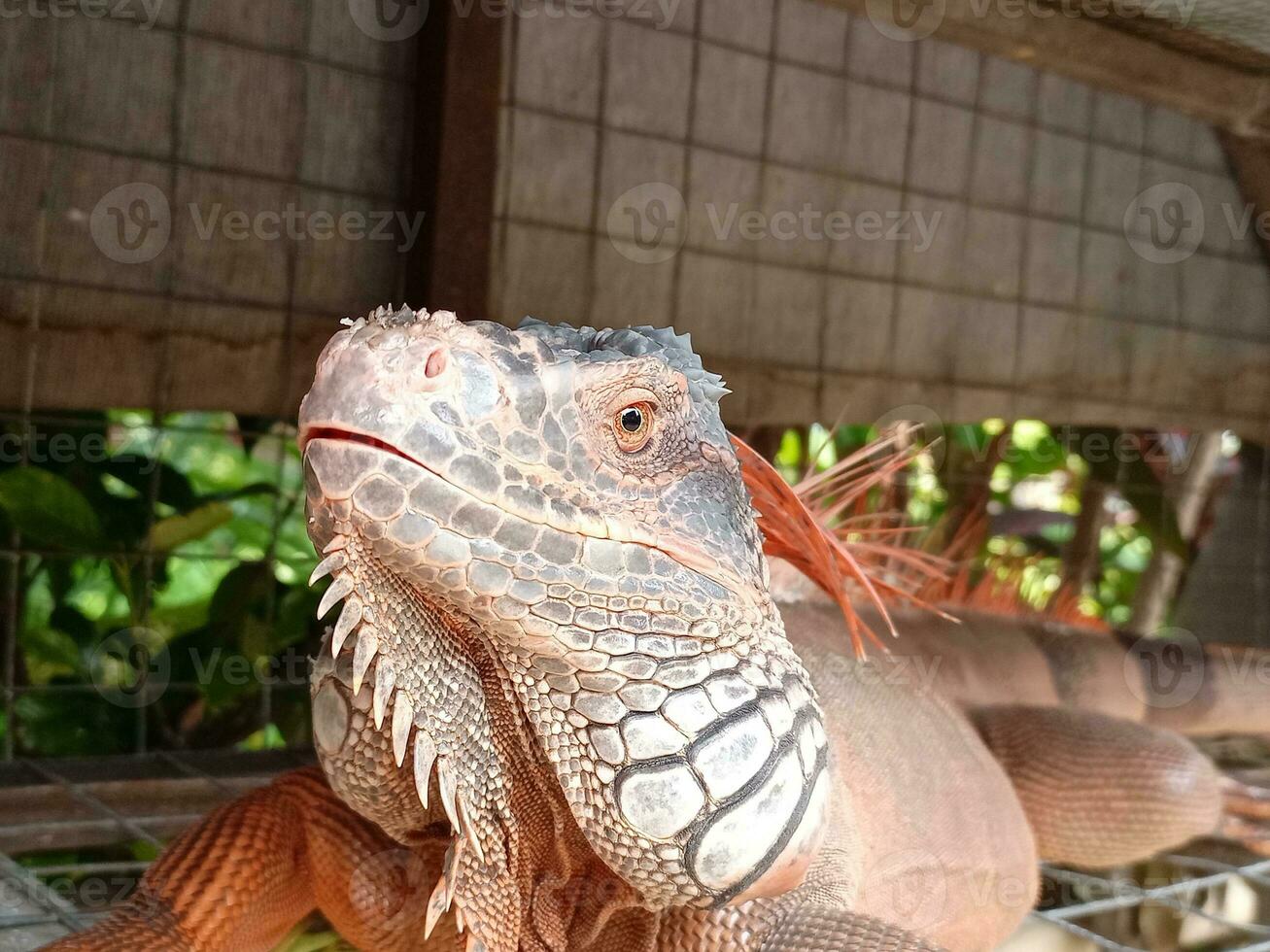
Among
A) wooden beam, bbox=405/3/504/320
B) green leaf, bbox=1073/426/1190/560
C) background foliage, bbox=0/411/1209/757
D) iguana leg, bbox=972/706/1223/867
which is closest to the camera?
iguana leg, bbox=972/706/1223/867

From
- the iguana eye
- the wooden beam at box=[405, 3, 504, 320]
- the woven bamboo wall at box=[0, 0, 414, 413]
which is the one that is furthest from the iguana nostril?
the woven bamboo wall at box=[0, 0, 414, 413]

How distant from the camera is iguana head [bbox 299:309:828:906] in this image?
1034mm

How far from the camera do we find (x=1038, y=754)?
260 cm

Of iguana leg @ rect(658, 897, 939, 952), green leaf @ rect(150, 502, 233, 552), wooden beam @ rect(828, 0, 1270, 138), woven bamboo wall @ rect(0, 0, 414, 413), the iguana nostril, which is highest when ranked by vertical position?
wooden beam @ rect(828, 0, 1270, 138)

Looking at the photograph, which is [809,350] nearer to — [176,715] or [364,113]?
[364,113]

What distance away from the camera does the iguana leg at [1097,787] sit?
8.46 feet

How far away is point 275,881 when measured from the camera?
1664 mm

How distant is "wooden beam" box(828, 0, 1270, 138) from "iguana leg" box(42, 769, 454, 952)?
1.97 metres

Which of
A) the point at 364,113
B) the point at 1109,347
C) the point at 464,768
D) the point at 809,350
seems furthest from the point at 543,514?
the point at 1109,347

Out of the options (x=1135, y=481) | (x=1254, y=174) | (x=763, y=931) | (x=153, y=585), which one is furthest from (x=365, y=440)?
(x=1135, y=481)

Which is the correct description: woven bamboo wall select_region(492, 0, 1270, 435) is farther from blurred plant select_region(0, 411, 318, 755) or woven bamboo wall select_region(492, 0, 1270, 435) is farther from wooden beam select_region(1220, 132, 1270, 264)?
blurred plant select_region(0, 411, 318, 755)

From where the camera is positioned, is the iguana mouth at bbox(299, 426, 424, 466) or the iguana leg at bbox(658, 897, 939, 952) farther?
the iguana leg at bbox(658, 897, 939, 952)

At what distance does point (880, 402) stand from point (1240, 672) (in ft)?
4.51

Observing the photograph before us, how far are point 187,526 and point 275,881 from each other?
87.6 inches
